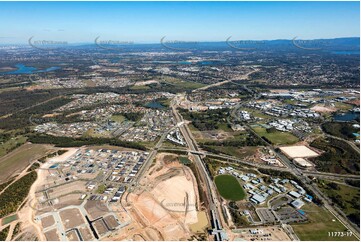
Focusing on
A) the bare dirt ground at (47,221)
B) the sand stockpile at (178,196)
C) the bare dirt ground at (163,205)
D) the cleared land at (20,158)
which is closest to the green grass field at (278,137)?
the bare dirt ground at (163,205)

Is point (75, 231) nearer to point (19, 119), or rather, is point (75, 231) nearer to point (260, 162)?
point (260, 162)

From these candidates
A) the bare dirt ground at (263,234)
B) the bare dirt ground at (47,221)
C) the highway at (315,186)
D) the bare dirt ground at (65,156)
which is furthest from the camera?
the bare dirt ground at (65,156)

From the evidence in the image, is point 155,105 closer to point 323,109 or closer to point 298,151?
point 298,151

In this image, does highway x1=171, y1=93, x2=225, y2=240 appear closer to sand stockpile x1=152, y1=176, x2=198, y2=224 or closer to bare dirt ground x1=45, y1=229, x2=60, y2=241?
sand stockpile x1=152, y1=176, x2=198, y2=224

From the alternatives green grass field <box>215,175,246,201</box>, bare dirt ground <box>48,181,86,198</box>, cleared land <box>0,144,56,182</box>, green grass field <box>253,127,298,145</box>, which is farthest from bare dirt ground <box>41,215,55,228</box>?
green grass field <box>253,127,298,145</box>

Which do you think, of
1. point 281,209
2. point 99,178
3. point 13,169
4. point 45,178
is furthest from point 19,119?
point 281,209

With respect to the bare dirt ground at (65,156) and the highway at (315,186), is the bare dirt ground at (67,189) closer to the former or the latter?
the bare dirt ground at (65,156)

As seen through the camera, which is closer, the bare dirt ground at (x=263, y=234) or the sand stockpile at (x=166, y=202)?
the bare dirt ground at (x=263, y=234)
